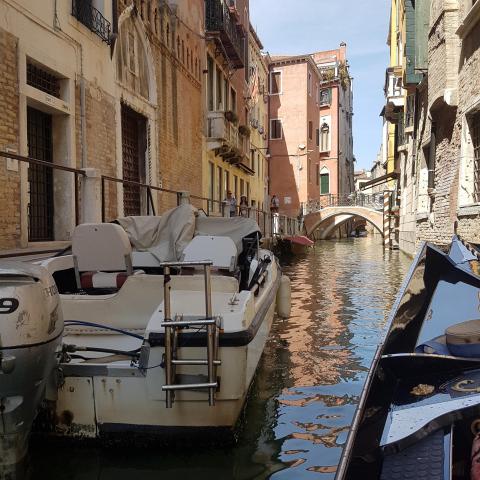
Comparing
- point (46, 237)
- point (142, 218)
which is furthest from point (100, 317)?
point (46, 237)

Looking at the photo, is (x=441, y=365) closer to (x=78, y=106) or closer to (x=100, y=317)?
(x=100, y=317)

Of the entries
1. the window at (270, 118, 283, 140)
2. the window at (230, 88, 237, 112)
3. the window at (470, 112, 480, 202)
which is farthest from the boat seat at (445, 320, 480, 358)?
the window at (270, 118, 283, 140)

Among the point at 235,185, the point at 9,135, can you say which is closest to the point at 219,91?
the point at 235,185

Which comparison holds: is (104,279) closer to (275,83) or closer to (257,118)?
(257,118)

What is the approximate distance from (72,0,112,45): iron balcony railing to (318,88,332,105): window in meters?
33.5

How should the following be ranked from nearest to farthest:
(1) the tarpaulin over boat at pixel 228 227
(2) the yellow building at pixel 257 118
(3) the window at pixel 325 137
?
(1) the tarpaulin over boat at pixel 228 227, (2) the yellow building at pixel 257 118, (3) the window at pixel 325 137

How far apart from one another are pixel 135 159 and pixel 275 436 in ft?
29.6

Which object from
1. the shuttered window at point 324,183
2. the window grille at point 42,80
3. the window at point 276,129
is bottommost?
the window grille at point 42,80

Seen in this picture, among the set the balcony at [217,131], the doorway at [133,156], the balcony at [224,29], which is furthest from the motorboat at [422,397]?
the balcony at [224,29]

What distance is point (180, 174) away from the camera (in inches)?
561

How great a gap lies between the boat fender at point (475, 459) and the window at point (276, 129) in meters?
35.0

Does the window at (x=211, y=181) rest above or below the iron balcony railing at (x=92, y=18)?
below

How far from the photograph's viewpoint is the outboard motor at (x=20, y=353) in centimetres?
245

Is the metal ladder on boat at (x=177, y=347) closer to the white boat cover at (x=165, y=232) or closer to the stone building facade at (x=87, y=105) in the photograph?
the white boat cover at (x=165, y=232)
